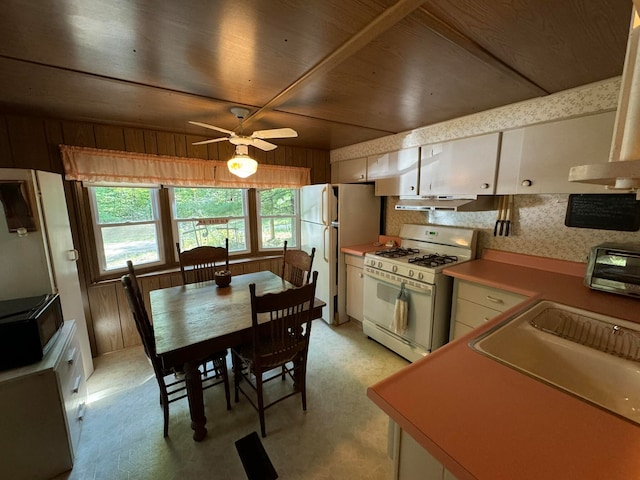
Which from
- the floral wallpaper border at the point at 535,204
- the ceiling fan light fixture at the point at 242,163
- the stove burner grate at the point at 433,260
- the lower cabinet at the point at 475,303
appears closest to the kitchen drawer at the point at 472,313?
the lower cabinet at the point at 475,303

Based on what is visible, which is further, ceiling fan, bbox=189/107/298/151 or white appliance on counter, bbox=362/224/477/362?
white appliance on counter, bbox=362/224/477/362

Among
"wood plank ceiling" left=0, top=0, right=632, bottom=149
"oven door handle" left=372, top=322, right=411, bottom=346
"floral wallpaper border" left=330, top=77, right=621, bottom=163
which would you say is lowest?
"oven door handle" left=372, top=322, right=411, bottom=346

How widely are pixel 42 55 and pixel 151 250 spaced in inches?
79.6

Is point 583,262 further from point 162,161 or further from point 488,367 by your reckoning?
point 162,161

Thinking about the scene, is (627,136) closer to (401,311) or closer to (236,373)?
(401,311)

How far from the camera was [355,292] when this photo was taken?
3186 mm

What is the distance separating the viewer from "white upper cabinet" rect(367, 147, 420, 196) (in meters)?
2.78

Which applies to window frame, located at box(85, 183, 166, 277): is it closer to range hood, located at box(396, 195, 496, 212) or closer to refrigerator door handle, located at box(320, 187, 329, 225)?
refrigerator door handle, located at box(320, 187, 329, 225)

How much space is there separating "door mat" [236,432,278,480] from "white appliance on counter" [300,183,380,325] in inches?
65.9

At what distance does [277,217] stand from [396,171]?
5.59 ft

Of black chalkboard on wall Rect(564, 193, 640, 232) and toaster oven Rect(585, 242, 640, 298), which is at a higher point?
black chalkboard on wall Rect(564, 193, 640, 232)

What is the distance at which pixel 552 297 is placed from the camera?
159 centimetres

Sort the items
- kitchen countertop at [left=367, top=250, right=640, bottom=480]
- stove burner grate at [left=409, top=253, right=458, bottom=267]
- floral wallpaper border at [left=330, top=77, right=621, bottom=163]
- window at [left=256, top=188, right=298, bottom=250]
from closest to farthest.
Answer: kitchen countertop at [left=367, top=250, right=640, bottom=480], floral wallpaper border at [left=330, top=77, right=621, bottom=163], stove burner grate at [left=409, top=253, right=458, bottom=267], window at [left=256, top=188, right=298, bottom=250]

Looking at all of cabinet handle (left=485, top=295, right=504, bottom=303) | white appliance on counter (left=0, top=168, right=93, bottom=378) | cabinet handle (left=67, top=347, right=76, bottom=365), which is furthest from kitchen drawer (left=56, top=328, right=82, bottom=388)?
cabinet handle (left=485, top=295, right=504, bottom=303)
